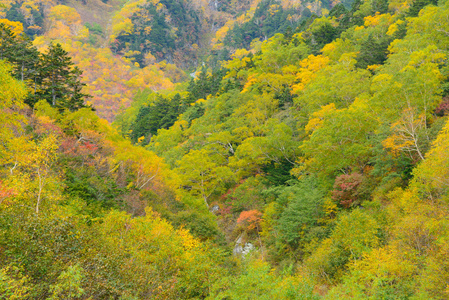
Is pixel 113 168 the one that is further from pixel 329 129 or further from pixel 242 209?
pixel 329 129

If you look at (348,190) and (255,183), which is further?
(255,183)

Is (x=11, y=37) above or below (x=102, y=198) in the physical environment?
above

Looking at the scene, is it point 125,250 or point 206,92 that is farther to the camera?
point 206,92

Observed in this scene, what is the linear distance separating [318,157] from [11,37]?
32293 millimetres

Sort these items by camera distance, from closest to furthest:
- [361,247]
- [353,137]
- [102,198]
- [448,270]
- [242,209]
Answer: [448,270] → [361,247] → [102,198] → [353,137] → [242,209]

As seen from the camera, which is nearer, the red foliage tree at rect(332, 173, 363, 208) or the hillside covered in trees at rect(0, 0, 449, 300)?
the hillside covered in trees at rect(0, 0, 449, 300)

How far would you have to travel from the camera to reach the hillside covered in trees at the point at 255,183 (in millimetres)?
11977

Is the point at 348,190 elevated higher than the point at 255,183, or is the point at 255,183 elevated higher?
the point at 348,190

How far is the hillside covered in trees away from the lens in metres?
12.0

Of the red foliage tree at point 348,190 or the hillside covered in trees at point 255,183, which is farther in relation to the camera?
the red foliage tree at point 348,190

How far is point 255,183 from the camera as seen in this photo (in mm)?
34031

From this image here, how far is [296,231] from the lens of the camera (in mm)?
23328

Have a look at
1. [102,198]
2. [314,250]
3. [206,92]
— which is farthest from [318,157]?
[206,92]

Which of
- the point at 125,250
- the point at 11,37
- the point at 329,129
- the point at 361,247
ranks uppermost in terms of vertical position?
the point at 11,37
